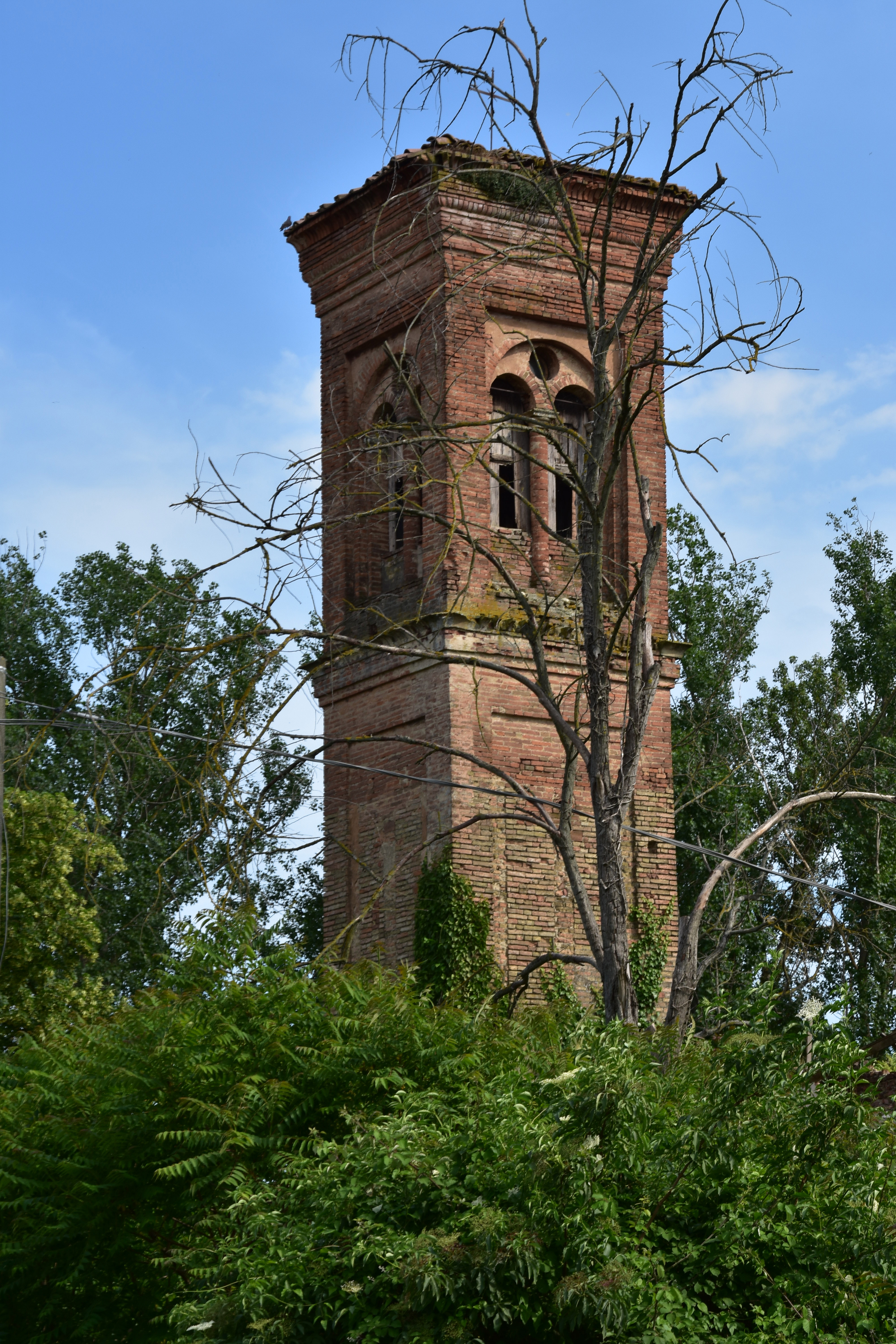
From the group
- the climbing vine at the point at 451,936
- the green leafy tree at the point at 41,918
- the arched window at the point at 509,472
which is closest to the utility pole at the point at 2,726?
the climbing vine at the point at 451,936

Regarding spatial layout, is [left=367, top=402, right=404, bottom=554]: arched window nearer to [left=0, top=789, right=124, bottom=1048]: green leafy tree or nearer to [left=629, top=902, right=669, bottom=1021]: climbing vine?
[left=0, top=789, right=124, bottom=1048]: green leafy tree

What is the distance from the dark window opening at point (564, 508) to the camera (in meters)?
21.7

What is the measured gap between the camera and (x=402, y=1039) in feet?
31.7

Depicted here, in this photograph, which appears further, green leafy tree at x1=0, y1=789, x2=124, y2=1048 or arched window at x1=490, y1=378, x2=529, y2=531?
green leafy tree at x1=0, y1=789, x2=124, y2=1048

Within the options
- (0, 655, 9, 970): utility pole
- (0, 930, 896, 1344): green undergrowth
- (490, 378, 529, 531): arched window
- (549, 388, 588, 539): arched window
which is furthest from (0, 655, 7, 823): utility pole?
(549, 388, 588, 539): arched window

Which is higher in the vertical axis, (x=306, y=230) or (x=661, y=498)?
(x=306, y=230)

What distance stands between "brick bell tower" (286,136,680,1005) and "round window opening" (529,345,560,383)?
1.1 inches

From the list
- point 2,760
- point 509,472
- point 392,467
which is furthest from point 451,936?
point 2,760

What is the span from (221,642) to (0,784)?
7.26 ft

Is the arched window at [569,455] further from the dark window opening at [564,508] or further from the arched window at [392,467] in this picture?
the arched window at [392,467]

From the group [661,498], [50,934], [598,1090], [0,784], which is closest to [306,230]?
[661,498]

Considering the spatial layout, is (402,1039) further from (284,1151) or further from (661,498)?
(661,498)

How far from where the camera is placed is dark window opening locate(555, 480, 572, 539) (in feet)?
71.3

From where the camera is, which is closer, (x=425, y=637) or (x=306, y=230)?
(x=425, y=637)
